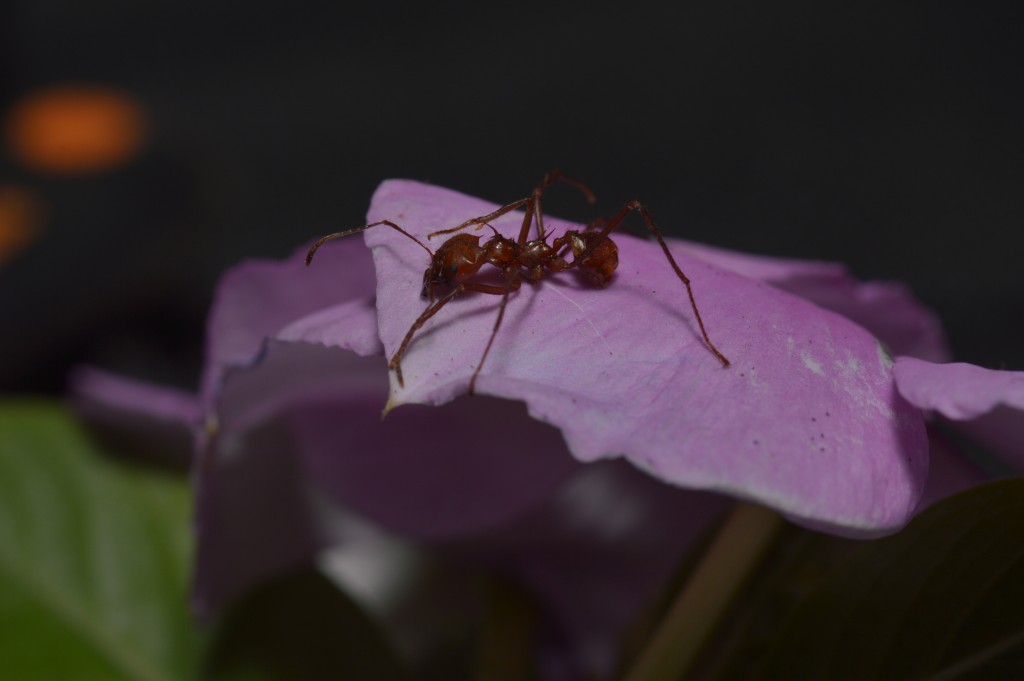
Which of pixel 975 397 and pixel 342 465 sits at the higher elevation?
→ pixel 975 397

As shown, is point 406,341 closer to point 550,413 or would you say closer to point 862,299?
point 550,413

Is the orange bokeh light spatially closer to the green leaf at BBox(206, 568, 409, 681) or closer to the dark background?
the dark background

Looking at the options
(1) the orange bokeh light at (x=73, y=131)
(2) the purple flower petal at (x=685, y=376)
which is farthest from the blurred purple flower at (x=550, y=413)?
(1) the orange bokeh light at (x=73, y=131)

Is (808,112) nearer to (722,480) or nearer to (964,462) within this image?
(964,462)

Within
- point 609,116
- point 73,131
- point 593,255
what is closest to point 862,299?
point 593,255

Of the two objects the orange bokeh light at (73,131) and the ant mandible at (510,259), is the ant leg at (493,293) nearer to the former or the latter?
the ant mandible at (510,259)
